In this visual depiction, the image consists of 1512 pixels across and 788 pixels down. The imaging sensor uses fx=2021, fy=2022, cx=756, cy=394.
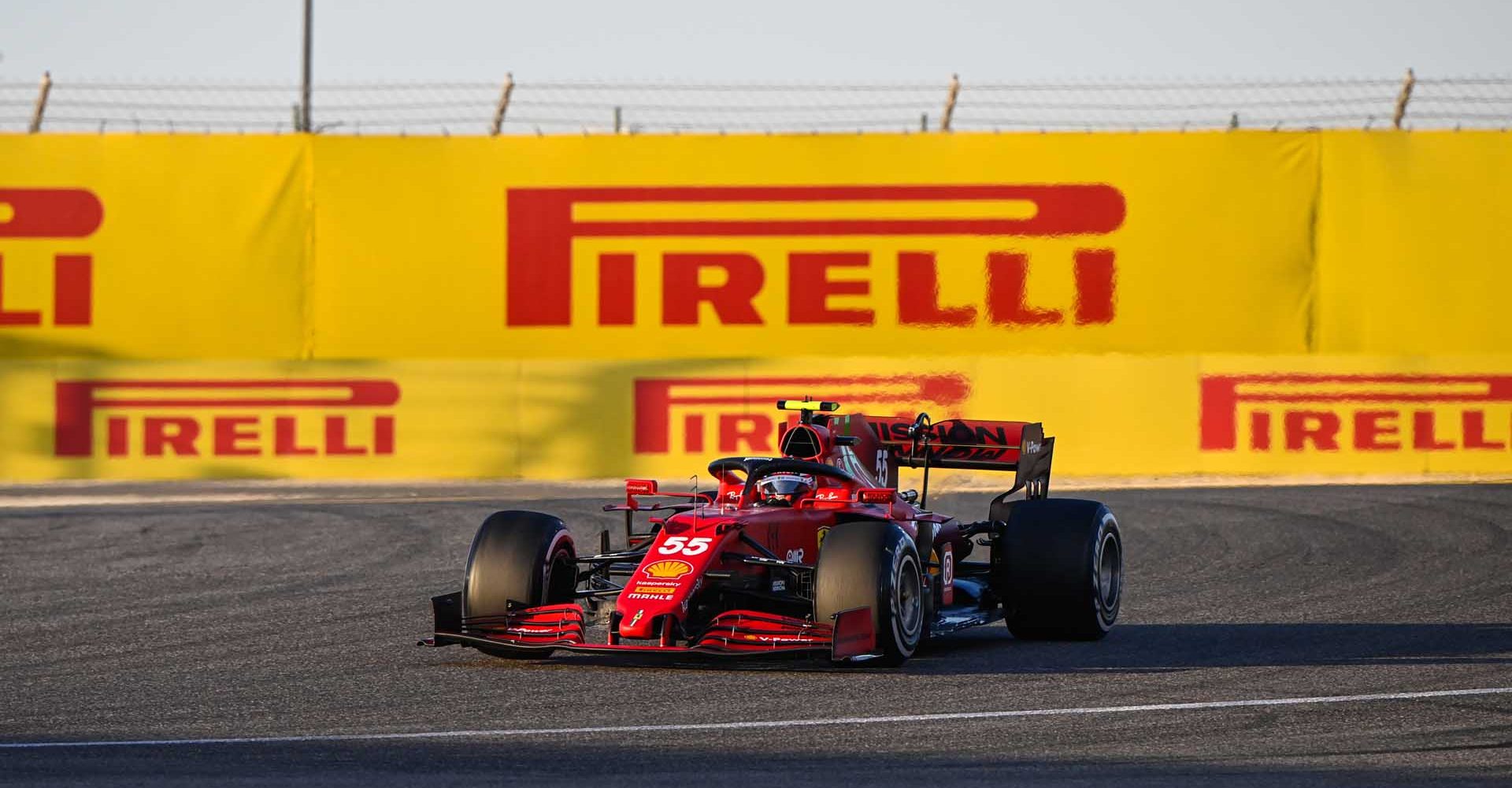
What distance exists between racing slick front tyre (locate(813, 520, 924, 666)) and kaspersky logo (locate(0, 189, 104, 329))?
1617cm

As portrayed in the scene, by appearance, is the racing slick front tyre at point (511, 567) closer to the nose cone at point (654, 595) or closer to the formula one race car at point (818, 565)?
the formula one race car at point (818, 565)

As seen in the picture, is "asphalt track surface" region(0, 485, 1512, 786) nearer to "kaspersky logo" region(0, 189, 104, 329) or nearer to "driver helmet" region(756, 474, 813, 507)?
"driver helmet" region(756, 474, 813, 507)

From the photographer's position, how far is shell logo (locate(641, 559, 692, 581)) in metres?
9.75

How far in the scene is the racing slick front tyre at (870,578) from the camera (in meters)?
9.50

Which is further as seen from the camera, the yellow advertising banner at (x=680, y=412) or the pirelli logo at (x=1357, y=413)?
the yellow advertising banner at (x=680, y=412)

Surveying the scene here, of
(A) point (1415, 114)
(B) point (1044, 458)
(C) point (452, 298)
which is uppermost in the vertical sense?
(A) point (1415, 114)

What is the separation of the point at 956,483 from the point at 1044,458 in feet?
33.9

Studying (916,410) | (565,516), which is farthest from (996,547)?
(916,410)

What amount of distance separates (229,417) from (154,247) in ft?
8.56

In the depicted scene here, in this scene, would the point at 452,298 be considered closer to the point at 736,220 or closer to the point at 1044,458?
the point at 736,220

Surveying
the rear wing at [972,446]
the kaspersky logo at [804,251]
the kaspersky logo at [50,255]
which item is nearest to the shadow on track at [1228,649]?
the rear wing at [972,446]

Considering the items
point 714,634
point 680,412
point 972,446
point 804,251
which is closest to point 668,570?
point 714,634

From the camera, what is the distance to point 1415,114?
2388 cm

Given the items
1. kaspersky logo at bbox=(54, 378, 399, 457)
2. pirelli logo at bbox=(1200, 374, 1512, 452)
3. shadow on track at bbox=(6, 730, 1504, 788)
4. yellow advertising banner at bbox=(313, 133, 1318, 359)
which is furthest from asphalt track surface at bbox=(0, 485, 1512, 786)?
yellow advertising banner at bbox=(313, 133, 1318, 359)
